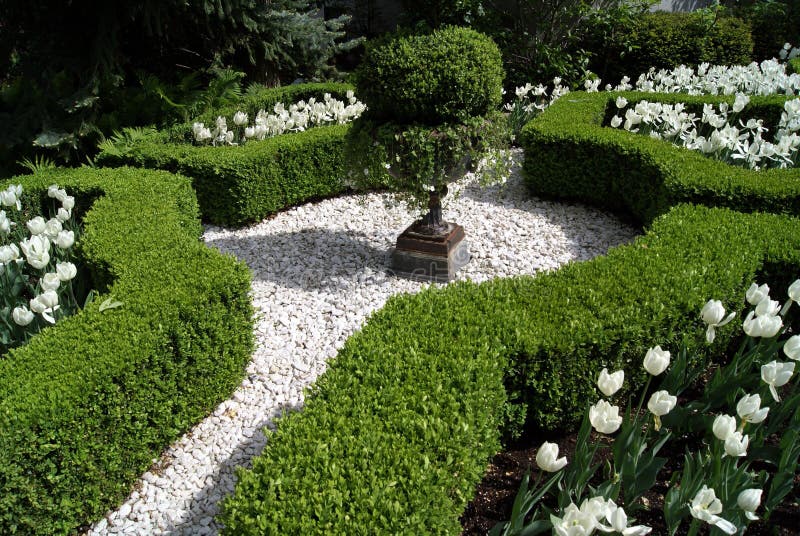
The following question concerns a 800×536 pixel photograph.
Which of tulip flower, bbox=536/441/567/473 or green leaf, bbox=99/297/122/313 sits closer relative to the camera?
tulip flower, bbox=536/441/567/473

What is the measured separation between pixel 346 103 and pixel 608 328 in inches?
306

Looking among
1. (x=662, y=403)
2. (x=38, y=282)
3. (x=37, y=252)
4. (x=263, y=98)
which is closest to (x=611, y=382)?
(x=662, y=403)

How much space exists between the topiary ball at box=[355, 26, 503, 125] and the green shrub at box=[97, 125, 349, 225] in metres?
1.67

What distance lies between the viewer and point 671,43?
39.7 feet

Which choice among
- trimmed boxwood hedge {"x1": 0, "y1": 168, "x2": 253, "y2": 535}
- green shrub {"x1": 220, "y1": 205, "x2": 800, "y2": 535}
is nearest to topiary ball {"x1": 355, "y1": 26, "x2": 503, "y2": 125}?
green shrub {"x1": 220, "y1": 205, "x2": 800, "y2": 535}

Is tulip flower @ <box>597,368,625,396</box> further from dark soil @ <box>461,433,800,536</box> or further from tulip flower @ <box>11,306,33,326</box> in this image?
tulip flower @ <box>11,306,33,326</box>

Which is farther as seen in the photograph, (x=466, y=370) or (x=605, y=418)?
(x=466, y=370)

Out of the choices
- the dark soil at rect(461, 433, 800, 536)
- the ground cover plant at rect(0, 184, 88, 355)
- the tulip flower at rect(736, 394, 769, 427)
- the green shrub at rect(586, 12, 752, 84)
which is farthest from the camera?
the green shrub at rect(586, 12, 752, 84)

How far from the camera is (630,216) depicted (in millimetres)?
7016

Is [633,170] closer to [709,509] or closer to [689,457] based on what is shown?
[689,457]

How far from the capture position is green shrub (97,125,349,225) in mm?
6773

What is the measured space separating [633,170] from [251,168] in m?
4.30

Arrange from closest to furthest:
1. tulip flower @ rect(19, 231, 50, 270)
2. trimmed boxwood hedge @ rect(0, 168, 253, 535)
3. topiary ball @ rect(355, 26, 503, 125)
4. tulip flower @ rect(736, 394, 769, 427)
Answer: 1. tulip flower @ rect(736, 394, 769, 427)
2. trimmed boxwood hedge @ rect(0, 168, 253, 535)
3. tulip flower @ rect(19, 231, 50, 270)
4. topiary ball @ rect(355, 26, 503, 125)

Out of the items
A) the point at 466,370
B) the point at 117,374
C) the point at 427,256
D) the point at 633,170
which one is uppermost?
the point at 466,370
